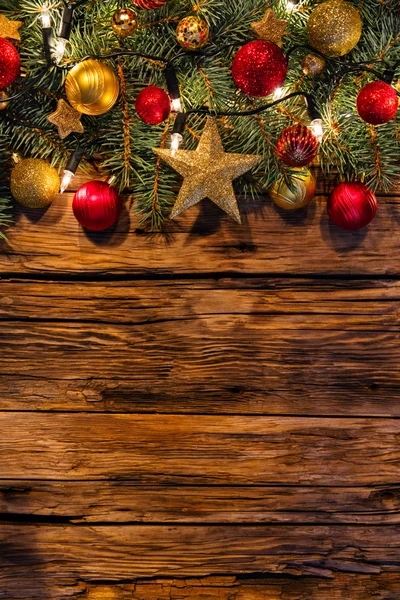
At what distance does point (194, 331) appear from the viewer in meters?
1.09

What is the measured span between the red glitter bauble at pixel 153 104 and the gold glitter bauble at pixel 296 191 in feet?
0.78

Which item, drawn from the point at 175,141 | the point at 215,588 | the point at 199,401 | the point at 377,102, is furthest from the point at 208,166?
the point at 215,588

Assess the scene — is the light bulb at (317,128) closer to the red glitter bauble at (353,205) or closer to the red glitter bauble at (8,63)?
the red glitter bauble at (353,205)

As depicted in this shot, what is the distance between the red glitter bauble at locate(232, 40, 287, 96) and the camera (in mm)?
885

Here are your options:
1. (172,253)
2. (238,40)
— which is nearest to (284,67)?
(238,40)

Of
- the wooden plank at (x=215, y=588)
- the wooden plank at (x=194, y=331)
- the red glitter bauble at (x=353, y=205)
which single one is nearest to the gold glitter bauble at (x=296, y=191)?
the red glitter bauble at (x=353, y=205)

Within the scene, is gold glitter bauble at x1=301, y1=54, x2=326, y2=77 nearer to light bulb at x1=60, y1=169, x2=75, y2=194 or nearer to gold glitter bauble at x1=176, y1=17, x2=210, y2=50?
gold glitter bauble at x1=176, y1=17, x2=210, y2=50

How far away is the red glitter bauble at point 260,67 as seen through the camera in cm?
88

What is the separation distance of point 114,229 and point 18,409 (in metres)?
0.40

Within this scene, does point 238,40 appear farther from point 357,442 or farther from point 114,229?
point 357,442

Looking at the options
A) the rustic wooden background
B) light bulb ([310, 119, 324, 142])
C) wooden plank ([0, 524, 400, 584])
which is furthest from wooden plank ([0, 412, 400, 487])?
light bulb ([310, 119, 324, 142])

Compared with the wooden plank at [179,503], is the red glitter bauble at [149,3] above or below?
above

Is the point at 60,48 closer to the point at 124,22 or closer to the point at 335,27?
the point at 124,22

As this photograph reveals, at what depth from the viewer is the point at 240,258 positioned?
3.58ft
